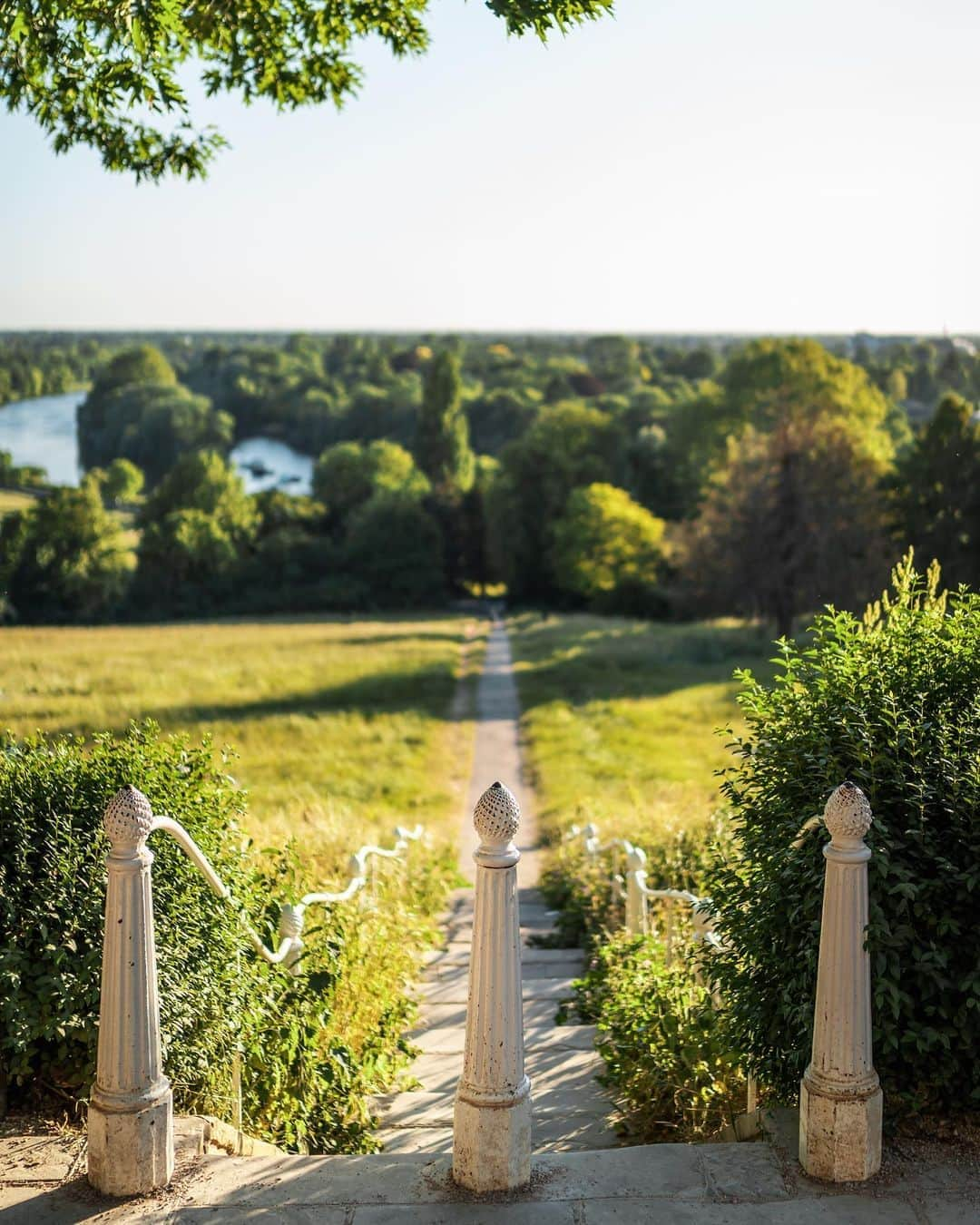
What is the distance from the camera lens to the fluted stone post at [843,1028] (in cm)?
404

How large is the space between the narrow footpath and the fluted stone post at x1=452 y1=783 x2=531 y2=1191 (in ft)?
3.70

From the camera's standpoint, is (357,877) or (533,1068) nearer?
(533,1068)

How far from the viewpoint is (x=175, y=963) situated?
187 inches

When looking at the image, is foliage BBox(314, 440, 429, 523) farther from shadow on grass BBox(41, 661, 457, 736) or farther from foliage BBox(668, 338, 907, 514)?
shadow on grass BBox(41, 661, 457, 736)

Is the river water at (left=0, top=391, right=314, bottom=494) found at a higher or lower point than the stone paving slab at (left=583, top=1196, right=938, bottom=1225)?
higher

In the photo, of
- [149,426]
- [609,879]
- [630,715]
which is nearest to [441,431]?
[149,426]

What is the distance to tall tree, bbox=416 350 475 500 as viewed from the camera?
70.4 m

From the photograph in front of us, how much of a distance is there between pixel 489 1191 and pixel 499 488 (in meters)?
54.7

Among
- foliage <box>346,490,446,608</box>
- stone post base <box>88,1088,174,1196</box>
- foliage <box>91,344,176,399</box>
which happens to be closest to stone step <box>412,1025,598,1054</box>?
stone post base <box>88,1088,174,1196</box>

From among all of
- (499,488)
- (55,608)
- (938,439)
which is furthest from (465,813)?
(499,488)

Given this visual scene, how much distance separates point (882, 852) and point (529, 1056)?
10.5 ft

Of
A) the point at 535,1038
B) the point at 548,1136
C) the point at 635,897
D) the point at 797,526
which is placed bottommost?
the point at 535,1038

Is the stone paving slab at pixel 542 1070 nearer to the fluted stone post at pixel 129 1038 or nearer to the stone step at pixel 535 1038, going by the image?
the stone step at pixel 535 1038

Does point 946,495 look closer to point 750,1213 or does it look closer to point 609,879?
point 609,879
